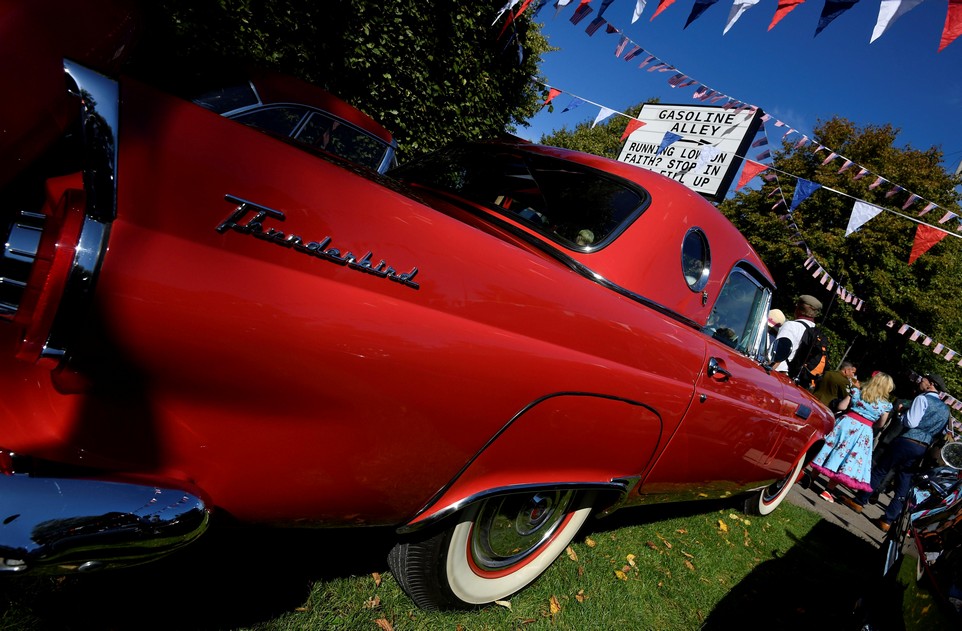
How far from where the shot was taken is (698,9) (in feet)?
15.9

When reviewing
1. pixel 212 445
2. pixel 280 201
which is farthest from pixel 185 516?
pixel 280 201

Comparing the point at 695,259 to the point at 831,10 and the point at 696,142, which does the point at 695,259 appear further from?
the point at 696,142

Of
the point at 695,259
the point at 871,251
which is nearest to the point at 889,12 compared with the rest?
the point at 695,259

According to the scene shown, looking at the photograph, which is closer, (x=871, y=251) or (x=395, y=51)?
(x=395, y=51)

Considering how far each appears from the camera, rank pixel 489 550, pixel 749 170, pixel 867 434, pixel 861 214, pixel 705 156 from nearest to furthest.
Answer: pixel 489 550 → pixel 867 434 → pixel 861 214 → pixel 705 156 → pixel 749 170

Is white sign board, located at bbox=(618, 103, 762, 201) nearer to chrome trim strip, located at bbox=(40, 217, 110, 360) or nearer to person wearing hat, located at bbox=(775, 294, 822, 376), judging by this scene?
person wearing hat, located at bbox=(775, 294, 822, 376)

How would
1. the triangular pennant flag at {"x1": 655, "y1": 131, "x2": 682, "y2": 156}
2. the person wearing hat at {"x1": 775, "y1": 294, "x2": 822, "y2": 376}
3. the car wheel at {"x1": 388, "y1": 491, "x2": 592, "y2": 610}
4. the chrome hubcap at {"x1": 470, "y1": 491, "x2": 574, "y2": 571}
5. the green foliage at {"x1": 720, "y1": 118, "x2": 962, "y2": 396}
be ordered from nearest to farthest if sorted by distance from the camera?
1. the car wheel at {"x1": 388, "y1": 491, "x2": 592, "y2": 610}
2. the chrome hubcap at {"x1": 470, "y1": 491, "x2": 574, "y2": 571}
3. the person wearing hat at {"x1": 775, "y1": 294, "x2": 822, "y2": 376}
4. the triangular pennant flag at {"x1": 655, "y1": 131, "x2": 682, "y2": 156}
5. the green foliage at {"x1": 720, "y1": 118, "x2": 962, "y2": 396}

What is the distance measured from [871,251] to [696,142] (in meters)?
12.8

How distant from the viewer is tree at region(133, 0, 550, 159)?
14.5 feet

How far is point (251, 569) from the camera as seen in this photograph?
1844 mm

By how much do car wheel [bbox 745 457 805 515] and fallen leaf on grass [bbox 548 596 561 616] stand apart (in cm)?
272

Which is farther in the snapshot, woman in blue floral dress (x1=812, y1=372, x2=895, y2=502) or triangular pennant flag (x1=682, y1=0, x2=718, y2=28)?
woman in blue floral dress (x1=812, y1=372, x2=895, y2=502)

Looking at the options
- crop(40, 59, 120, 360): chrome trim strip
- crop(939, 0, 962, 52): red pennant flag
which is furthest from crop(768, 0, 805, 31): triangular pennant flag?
crop(40, 59, 120, 360): chrome trim strip

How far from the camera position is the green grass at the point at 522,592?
5.07 ft
